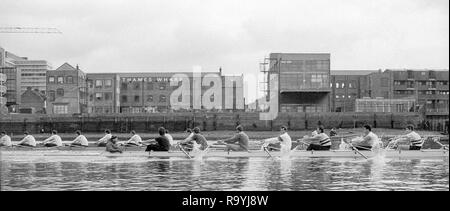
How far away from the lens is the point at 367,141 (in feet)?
96.1

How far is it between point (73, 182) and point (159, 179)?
3349mm

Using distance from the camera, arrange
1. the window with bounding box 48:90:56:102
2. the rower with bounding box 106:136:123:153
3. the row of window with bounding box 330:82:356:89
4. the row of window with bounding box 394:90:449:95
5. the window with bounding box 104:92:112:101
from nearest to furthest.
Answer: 1. the rower with bounding box 106:136:123:153
2. the window with bounding box 48:90:56:102
3. the window with bounding box 104:92:112:101
4. the row of window with bounding box 394:90:449:95
5. the row of window with bounding box 330:82:356:89

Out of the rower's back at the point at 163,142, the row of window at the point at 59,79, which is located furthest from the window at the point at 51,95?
the rower's back at the point at 163,142

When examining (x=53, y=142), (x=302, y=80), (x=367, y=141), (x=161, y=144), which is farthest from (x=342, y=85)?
(x=161, y=144)

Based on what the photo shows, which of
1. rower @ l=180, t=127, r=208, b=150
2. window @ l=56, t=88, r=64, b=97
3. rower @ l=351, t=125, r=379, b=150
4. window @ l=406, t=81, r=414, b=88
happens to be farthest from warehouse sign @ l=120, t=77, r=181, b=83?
rower @ l=351, t=125, r=379, b=150

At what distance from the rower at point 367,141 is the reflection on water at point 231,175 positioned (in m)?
1.30

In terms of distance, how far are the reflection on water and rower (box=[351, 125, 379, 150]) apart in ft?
4.27

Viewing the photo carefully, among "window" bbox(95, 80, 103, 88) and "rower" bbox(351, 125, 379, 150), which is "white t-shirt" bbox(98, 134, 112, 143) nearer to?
"rower" bbox(351, 125, 379, 150)

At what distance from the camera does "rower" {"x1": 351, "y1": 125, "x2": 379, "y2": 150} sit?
1144 inches

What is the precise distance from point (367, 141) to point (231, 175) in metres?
10.6

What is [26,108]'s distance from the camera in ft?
370

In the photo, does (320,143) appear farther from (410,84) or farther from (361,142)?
(410,84)

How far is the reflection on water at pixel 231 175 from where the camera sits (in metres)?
19.0

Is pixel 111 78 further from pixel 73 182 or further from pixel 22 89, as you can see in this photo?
pixel 73 182
